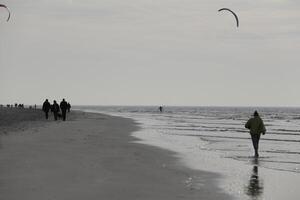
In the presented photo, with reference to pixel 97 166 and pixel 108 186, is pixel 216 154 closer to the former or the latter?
pixel 97 166

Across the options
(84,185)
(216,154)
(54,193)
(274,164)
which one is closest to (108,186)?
(84,185)

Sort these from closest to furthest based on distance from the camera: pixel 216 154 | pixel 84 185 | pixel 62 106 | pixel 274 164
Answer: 1. pixel 84 185
2. pixel 274 164
3. pixel 216 154
4. pixel 62 106

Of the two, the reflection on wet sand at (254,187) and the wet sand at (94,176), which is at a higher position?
the wet sand at (94,176)

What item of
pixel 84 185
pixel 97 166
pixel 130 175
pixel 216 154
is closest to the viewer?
pixel 84 185

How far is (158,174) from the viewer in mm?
13039

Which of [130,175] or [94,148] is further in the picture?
[94,148]

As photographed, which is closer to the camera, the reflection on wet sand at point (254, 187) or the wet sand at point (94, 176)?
the wet sand at point (94, 176)

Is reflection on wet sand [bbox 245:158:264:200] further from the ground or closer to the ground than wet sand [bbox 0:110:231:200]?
closer to the ground

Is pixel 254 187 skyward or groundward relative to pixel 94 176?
groundward

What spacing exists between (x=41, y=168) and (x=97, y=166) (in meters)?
1.60

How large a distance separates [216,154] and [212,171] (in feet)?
19.5

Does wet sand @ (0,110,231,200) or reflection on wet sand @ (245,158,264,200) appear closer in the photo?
wet sand @ (0,110,231,200)

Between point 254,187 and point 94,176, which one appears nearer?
point 254,187

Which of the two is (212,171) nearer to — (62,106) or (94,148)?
(94,148)
